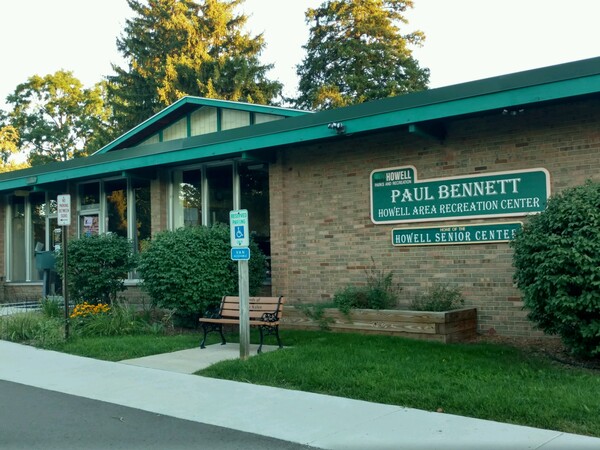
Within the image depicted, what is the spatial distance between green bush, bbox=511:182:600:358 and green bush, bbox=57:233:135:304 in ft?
29.7

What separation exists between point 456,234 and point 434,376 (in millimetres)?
3692

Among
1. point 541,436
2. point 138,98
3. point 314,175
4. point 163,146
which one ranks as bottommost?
point 541,436

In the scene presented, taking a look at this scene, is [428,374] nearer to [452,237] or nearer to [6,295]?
[452,237]

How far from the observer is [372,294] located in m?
10.9

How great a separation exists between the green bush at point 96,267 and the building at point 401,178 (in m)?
1.43

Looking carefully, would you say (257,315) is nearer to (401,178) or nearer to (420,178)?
(401,178)

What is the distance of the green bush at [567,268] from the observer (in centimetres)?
723

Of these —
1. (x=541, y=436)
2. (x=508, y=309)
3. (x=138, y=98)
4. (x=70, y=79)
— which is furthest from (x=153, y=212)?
(x=70, y=79)

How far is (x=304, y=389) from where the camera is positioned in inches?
295

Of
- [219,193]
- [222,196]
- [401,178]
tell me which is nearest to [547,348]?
[401,178]

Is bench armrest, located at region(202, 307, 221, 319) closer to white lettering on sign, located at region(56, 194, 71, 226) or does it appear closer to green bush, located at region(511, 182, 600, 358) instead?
white lettering on sign, located at region(56, 194, 71, 226)

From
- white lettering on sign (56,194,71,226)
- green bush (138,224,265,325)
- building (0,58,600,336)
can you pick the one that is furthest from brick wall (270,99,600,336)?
white lettering on sign (56,194,71,226)

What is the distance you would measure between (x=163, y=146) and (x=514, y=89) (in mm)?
7953

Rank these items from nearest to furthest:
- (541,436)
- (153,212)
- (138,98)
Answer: (541,436) < (153,212) < (138,98)
